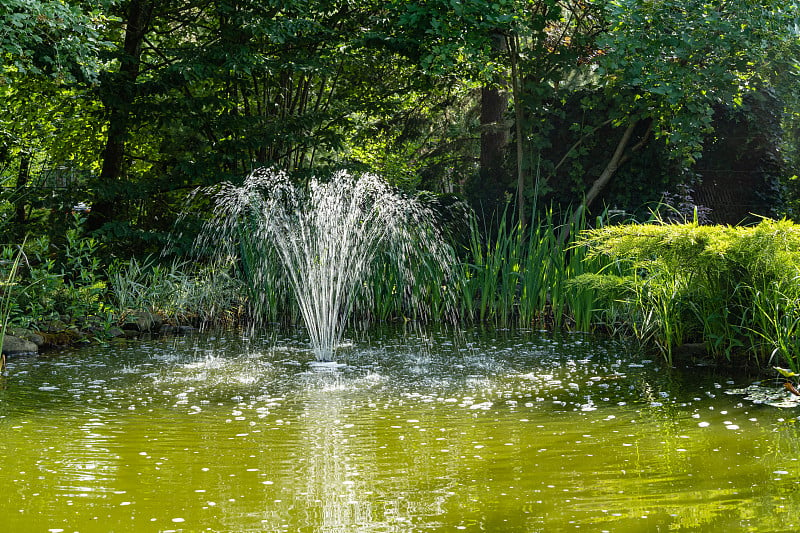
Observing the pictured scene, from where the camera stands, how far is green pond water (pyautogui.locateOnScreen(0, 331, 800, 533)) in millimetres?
2889

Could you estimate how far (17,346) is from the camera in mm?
6590

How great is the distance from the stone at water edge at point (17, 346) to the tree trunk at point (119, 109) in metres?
2.54

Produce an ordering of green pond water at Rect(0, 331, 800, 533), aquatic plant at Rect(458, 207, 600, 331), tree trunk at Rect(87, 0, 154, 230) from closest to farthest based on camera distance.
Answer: green pond water at Rect(0, 331, 800, 533), aquatic plant at Rect(458, 207, 600, 331), tree trunk at Rect(87, 0, 154, 230)

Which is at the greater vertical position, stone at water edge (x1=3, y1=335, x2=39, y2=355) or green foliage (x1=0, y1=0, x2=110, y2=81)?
green foliage (x1=0, y1=0, x2=110, y2=81)

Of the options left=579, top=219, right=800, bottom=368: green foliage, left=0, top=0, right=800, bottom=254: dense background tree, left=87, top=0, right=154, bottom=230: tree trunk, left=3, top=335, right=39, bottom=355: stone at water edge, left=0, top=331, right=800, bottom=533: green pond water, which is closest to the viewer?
left=0, top=331, right=800, bottom=533: green pond water

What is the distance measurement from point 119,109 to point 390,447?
6.57 metres

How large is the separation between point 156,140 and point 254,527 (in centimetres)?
890

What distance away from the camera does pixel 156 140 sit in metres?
10.8

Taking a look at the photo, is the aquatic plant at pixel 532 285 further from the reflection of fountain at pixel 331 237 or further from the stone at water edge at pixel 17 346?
the stone at water edge at pixel 17 346

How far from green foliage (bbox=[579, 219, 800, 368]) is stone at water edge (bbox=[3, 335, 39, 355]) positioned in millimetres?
4643

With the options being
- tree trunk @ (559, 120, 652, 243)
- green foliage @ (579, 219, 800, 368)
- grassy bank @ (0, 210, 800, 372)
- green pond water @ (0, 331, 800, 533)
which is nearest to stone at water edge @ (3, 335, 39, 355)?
grassy bank @ (0, 210, 800, 372)

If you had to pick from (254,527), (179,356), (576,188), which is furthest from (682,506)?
(576,188)

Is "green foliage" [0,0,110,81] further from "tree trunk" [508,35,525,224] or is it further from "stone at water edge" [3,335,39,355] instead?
"tree trunk" [508,35,525,224]

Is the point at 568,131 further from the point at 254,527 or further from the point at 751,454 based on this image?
the point at 254,527
